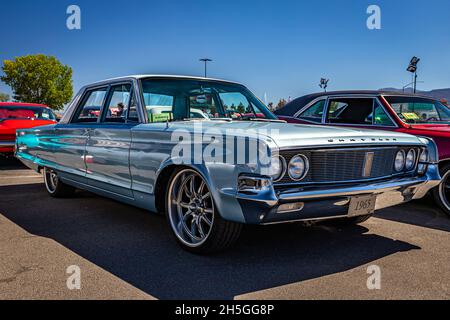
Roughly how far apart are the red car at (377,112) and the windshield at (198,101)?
182cm

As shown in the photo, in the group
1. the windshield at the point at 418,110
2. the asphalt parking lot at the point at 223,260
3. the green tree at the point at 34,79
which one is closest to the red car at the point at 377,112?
the windshield at the point at 418,110

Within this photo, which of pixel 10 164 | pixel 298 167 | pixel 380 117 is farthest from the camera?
pixel 10 164

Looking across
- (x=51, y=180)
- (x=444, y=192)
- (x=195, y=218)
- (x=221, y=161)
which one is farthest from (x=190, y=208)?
(x=51, y=180)

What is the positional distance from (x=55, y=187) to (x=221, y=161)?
11.9 feet

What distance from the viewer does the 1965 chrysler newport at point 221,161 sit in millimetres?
2846

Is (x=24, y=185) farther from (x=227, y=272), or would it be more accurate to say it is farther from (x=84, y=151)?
(x=227, y=272)

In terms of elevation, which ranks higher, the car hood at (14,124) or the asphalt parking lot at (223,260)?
the car hood at (14,124)

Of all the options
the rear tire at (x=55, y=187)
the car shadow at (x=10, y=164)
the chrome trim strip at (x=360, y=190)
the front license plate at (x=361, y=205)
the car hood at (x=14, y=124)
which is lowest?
the car shadow at (x=10, y=164)

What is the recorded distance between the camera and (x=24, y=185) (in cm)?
691

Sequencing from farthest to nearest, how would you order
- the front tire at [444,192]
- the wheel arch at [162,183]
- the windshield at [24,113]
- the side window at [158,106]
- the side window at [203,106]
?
the windshield at [24,113] → the front tire at [444,192] → the side window at [203,106] → the side window at [158,106] → the wheel arch at [162,183]

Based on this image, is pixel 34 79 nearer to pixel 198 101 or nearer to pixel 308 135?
pixel 198 101

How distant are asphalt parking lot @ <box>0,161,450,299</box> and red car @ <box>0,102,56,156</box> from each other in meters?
5.08

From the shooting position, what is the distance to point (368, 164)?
3.28 meters

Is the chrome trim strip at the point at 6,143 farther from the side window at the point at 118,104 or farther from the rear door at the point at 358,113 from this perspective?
the rear door at the point at 358,113
